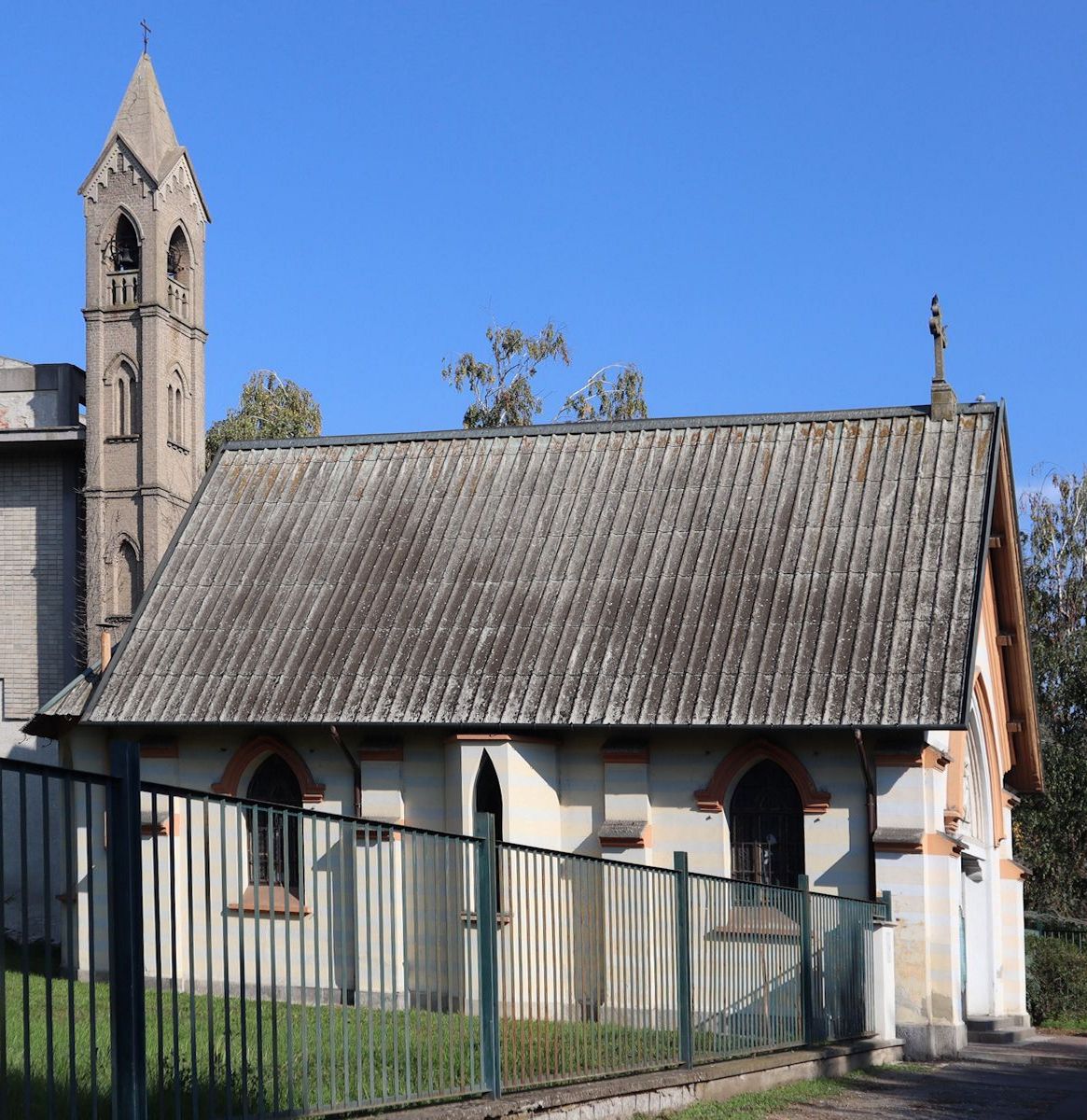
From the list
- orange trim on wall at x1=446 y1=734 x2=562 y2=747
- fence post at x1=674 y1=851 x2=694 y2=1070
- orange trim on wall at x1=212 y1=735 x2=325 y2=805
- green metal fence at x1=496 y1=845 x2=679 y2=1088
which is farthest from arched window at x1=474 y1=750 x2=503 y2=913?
green metal fence at x1=496 y1=845 x2=679 y2=1088

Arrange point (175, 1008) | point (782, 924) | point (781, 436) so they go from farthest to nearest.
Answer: point (781, 436)
point (782, 924)
point (175, 1008)

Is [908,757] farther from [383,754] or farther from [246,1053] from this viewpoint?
[246,1053]

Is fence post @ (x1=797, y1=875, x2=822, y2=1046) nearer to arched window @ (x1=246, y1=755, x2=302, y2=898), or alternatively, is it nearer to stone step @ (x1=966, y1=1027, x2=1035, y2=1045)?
stone step @ (x1=966, y1=1027, x2=1035, y2=1045)

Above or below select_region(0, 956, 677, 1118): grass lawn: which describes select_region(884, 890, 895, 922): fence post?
below

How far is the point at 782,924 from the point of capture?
55.4 ft

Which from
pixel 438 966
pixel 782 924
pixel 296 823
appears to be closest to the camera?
pixel 296 823

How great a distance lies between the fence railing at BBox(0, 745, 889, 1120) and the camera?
7.07 m

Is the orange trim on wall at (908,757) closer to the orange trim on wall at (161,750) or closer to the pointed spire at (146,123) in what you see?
the orange trim on wall at (161,750)

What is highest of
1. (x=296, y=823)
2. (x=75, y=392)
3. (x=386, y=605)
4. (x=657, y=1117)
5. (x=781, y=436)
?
(x=75, y=392)

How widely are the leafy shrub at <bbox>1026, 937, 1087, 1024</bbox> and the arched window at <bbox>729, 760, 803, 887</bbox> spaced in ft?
29.3

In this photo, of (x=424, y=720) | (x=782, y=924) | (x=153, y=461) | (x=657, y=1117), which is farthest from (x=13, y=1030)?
(x=153, y=461)

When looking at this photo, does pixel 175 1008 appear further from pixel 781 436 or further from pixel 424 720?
pixel 781 436

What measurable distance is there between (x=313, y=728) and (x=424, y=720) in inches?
80.9

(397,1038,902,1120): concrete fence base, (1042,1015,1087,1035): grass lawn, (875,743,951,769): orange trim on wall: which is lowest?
(1042,1015,1087,1035): grass lawn
